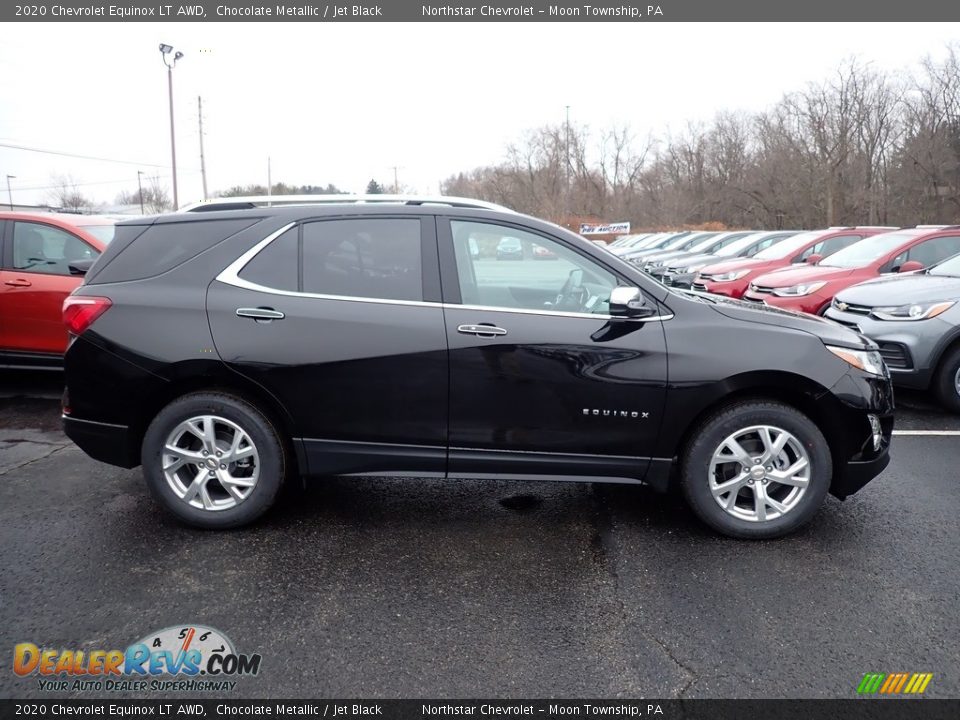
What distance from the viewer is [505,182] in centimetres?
6500

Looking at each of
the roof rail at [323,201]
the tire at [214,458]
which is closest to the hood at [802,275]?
the roof rail at [323,201]

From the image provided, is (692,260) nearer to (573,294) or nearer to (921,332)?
(921,332)

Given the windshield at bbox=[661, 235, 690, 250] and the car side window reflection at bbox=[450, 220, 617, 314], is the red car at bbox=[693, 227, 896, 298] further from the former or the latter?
the windshield at bbox=[661, 235, 690, 250]

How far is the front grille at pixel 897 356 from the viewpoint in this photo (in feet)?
20.3

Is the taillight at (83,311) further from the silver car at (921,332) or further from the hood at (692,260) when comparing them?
the hood at (692,260)

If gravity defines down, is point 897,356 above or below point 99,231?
below

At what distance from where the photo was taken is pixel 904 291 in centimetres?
661

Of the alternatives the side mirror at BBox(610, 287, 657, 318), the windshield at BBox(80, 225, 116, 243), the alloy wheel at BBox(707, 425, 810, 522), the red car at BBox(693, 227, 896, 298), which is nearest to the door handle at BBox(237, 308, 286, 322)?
the side mirror at BBox(610, 287, 657, 318)

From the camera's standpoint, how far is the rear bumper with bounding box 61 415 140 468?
3801mm

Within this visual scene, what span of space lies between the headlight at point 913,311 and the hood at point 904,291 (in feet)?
0.20

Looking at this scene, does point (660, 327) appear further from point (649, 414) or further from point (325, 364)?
point (325, 364)

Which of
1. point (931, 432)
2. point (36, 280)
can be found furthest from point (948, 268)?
point (36, 280)

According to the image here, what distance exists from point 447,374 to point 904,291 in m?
5.30

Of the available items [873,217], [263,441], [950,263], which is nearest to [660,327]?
[263,441]
